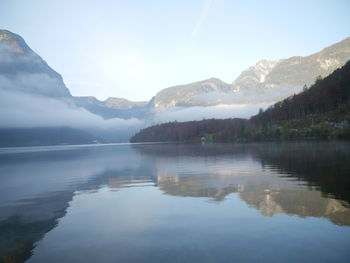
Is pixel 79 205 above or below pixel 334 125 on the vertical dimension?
below

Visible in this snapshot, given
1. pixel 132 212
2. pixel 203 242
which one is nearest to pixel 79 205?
pixel 132 212

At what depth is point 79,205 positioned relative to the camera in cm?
2438

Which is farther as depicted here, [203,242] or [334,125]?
[334,125]

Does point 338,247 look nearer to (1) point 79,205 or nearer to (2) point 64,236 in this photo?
(2) point 64,236

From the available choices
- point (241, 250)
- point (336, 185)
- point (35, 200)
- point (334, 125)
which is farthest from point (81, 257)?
point (334, 125)

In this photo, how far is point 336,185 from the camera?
86.4 ft

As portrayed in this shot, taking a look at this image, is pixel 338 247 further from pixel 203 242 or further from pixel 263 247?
pixel 203 242

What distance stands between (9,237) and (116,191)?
48.4 ft

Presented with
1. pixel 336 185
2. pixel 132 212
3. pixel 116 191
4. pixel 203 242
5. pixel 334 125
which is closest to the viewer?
pixel 203 242

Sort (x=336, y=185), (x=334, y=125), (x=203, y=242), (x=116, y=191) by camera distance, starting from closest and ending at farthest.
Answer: (x=203, y=242)
(x=336, y=185)
(x=116, y=191)
(x=334, y=125)

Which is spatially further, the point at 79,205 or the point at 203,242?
the point at 79,205

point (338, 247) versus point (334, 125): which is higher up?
point (334, 125)

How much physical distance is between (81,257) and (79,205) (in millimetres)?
12297

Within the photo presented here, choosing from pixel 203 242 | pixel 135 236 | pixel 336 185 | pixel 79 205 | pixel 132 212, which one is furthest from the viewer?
pixel 336 185
